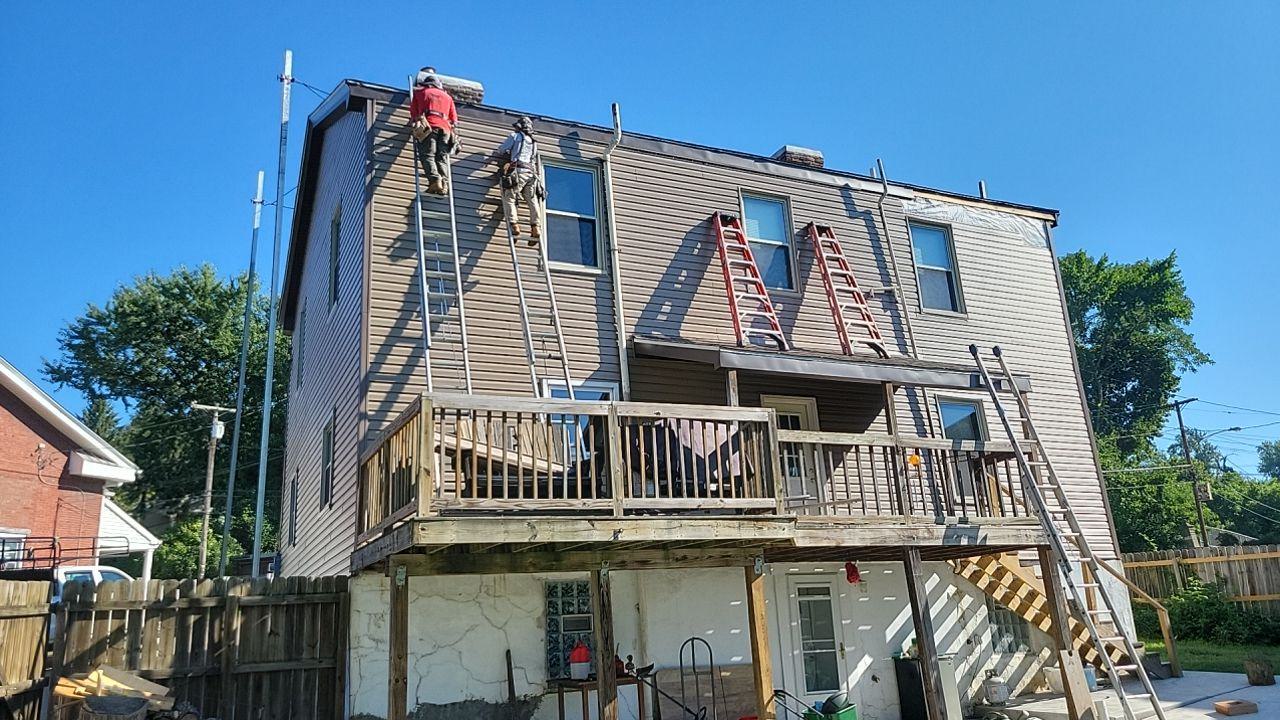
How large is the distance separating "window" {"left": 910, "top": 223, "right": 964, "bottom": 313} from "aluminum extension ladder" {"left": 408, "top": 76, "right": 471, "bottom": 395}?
847 centimetres

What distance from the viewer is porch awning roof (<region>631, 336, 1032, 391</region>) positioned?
11039 mm

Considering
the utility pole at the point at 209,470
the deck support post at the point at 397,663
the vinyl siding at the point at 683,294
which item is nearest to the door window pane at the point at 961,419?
the vinyl siding at the point at 683,294

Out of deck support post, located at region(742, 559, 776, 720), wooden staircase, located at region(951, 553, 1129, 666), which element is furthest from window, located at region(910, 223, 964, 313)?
deck support post, located at region(742, 559, 776, 720)

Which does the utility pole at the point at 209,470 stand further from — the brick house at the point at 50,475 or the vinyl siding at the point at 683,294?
the vinyl siding at the point at 683,294

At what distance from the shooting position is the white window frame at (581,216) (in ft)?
42.3

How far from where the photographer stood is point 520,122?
12391mm

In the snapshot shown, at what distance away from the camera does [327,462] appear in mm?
13633

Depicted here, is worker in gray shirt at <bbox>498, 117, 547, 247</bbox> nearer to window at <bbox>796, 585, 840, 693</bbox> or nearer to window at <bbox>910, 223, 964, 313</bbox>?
window at <bbox>796, 585, 840, 693</bbox>

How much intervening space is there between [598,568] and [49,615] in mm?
5829

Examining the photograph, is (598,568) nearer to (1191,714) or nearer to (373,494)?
(373,494)

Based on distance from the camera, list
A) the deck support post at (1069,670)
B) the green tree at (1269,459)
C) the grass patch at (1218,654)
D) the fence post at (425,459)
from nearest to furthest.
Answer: the fence post at (425,459)
the deck support post at (1069,670)
the grass patch at (1218,654)
the green tree at (1269,459)

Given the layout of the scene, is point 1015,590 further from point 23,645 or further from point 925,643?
point 23,645

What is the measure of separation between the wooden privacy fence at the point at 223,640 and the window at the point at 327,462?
2866mm

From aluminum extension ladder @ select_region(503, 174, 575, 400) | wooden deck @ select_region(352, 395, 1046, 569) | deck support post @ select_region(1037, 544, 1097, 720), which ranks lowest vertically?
deck support post @ select_region(1037, 544, 1097, 720)
